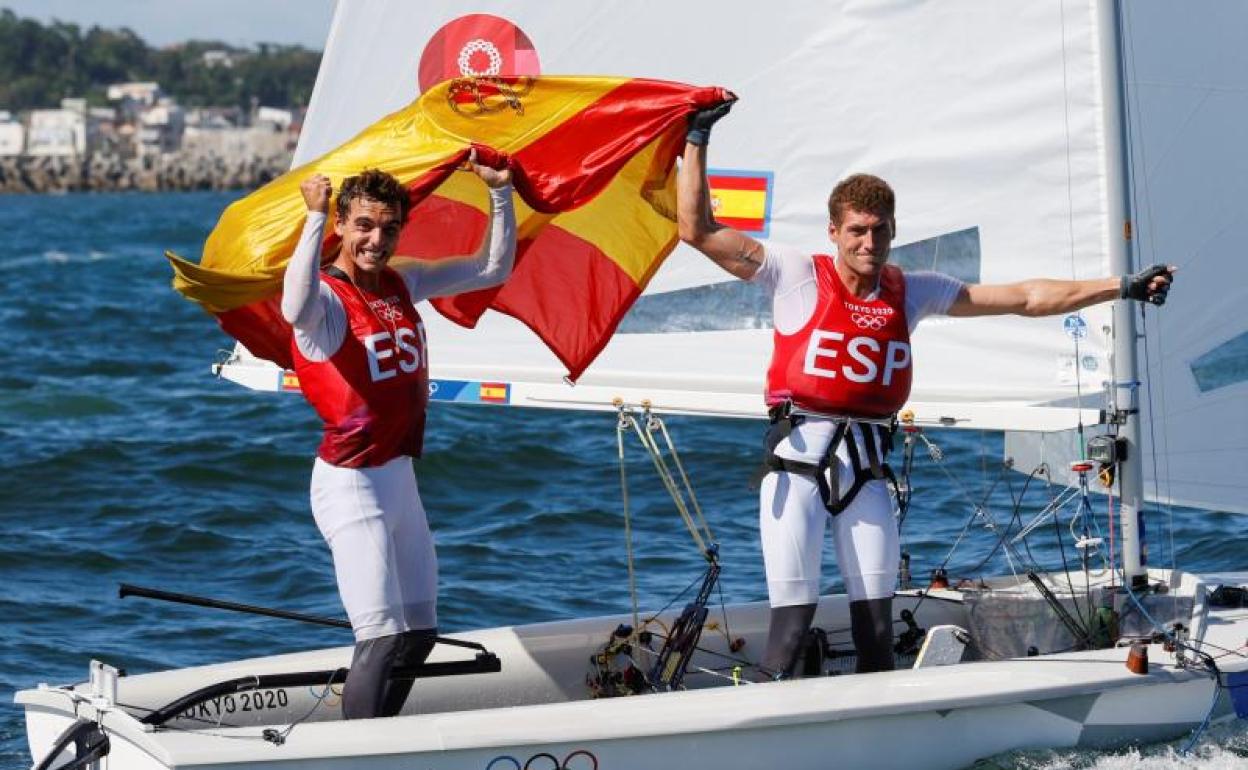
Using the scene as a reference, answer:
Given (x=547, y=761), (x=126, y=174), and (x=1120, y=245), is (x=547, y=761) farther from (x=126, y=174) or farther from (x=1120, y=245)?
(x=126, y=174)

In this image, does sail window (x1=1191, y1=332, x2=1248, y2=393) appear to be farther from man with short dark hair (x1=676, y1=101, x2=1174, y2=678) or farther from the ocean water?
man with short dark hair (x1=676, y1=101, x2=1174, y2=678)

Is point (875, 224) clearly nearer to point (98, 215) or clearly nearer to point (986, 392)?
point (986, 392)

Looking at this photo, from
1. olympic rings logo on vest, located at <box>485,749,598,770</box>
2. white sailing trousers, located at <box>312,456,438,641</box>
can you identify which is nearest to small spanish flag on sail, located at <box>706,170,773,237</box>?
white sailing trousers, located at <box>312,456,438,641</box>

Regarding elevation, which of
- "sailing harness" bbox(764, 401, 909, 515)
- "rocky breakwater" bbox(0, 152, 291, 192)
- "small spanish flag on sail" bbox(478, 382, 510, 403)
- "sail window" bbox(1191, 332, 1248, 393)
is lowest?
"sailing harness" bbox(764, 401, 909, 515)

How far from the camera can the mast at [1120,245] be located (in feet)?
18.4

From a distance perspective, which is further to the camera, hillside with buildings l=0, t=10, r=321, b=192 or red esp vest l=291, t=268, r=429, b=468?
hillside with buildings l=0, t=10, r=321, b=192

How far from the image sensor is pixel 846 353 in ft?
16.5

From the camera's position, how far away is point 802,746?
15.7 feet

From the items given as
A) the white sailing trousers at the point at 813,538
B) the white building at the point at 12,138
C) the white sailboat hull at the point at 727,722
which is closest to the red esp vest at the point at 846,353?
the white sailing trousers at the point at 813,538

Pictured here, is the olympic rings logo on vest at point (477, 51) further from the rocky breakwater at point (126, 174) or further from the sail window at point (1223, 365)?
the rocky breakwater at point (126, 174)

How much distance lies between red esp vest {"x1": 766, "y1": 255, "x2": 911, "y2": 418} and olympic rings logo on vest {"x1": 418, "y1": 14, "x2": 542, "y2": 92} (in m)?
1.45

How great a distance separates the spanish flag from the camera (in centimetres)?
501

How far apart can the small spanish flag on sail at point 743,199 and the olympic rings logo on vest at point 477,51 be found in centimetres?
64

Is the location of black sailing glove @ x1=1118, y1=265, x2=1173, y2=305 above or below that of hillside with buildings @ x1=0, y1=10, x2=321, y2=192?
below
